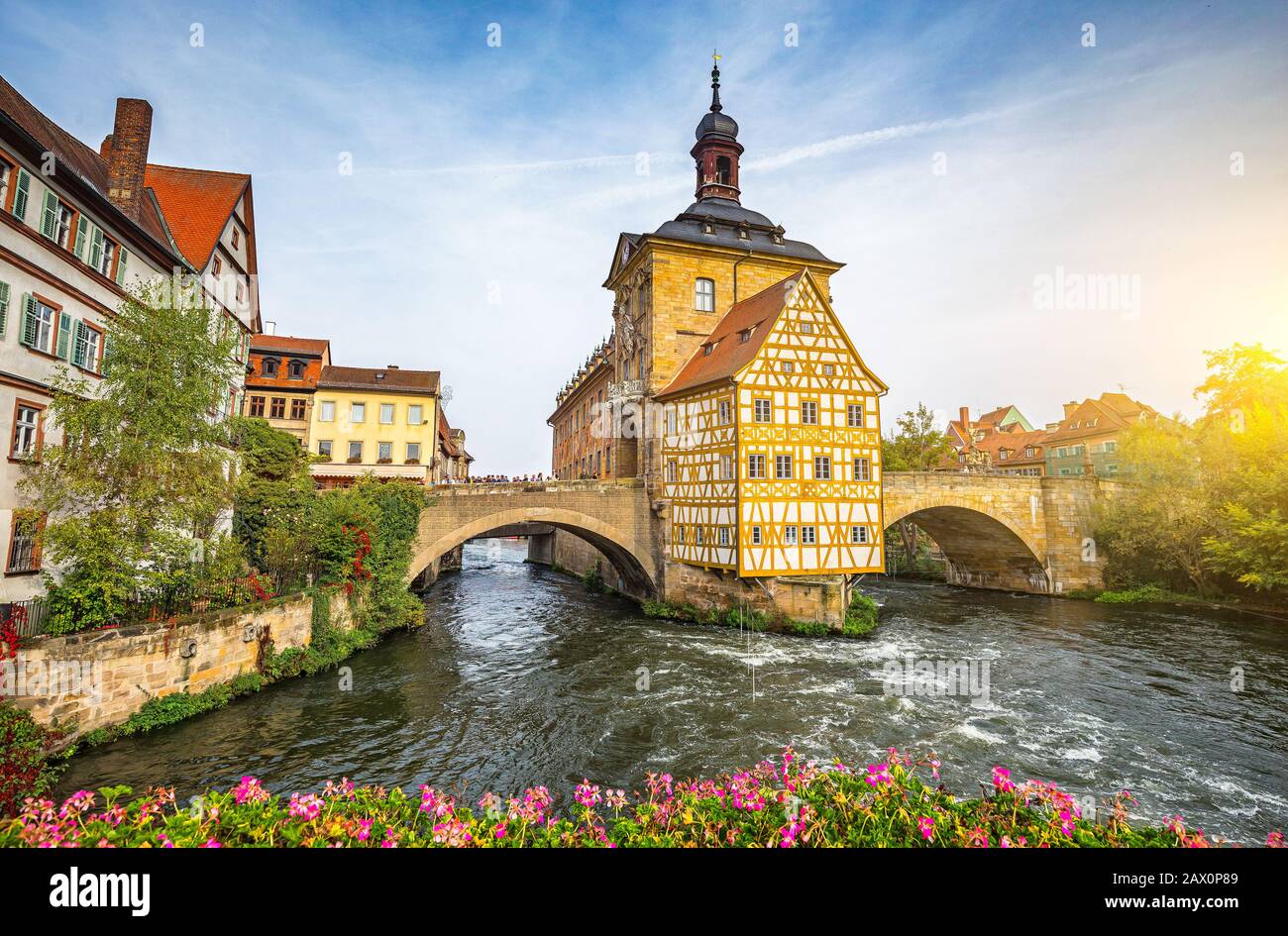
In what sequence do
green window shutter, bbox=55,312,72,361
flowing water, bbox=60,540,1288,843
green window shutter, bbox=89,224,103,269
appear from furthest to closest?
green window shutter, bbox=89,224,103,269 → green window shutter, bbox=55,312,72,361 → flowing water, bbox=60,540,1288,843

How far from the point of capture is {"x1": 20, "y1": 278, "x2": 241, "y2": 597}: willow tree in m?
11.3

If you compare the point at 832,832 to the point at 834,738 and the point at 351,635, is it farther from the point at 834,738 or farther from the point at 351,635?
the point at 351,635

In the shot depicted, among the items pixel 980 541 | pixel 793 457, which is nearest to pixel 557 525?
pixel 793 457

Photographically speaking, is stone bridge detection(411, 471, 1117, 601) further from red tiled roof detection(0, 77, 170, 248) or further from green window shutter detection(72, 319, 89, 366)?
red tiled roof detection(0, 77, 170, 248)

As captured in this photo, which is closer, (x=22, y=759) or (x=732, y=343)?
(x=22, y=759)

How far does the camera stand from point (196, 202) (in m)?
19.3

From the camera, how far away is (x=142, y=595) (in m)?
12.0

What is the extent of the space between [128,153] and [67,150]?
1666 millimetres

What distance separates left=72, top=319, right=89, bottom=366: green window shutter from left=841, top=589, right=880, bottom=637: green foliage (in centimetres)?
2308

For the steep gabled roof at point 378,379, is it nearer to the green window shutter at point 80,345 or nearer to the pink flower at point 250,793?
the green window shutter at point 80,345

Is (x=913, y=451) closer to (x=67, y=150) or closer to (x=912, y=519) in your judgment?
(x=912, y=519)

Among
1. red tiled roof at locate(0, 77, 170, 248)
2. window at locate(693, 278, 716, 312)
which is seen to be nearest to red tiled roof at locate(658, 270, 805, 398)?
window at locate(693, 278, 716, 312)

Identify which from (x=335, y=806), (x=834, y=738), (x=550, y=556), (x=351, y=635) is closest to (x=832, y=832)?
(x=335, y=806)
